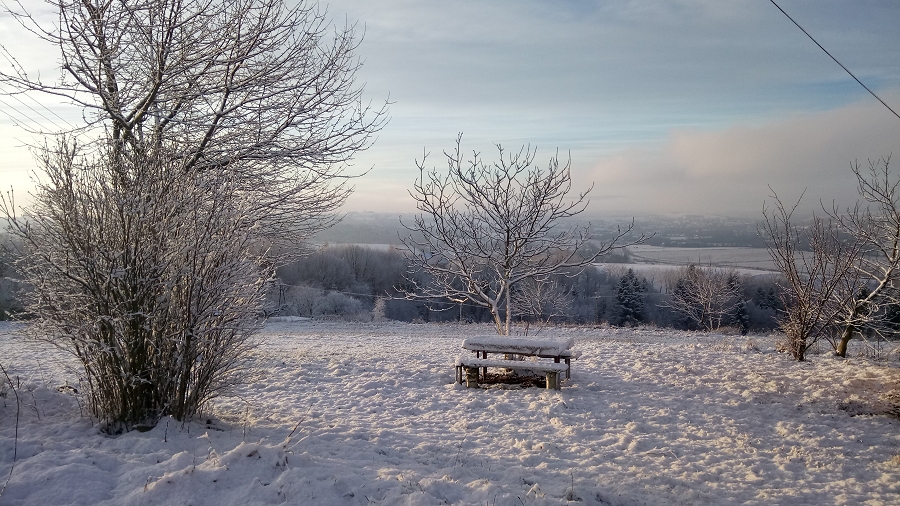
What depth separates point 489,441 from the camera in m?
5.36

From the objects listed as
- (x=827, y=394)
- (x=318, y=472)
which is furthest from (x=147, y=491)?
(x=827, y=394)

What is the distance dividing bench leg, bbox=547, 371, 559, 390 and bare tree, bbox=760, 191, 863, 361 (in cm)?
495

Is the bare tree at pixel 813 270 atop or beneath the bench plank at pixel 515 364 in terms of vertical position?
atop

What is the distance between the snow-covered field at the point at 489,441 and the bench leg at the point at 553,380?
250mm

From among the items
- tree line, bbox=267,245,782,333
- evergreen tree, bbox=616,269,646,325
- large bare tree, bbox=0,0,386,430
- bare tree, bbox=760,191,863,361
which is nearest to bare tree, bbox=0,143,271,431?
large bare tree, bbox=0,0,386,430

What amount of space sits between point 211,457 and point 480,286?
21.8 feet

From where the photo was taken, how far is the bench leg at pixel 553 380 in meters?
7.66

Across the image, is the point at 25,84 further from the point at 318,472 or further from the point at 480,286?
the point at 480,286

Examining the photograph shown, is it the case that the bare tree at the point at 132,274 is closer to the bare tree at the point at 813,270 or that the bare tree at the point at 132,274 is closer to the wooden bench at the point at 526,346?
the wooden bench at the point at 526,346

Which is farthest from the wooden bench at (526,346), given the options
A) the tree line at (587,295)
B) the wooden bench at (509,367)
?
the tree line at (587,295)

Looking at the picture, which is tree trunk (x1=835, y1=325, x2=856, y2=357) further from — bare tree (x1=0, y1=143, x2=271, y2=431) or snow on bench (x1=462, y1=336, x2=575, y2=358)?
bare tree (x1=0, y1=143, x2=271, y2=431)

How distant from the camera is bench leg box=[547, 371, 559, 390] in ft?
25.1

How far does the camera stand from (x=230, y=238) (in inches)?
184

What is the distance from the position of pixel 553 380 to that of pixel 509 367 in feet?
2.22
